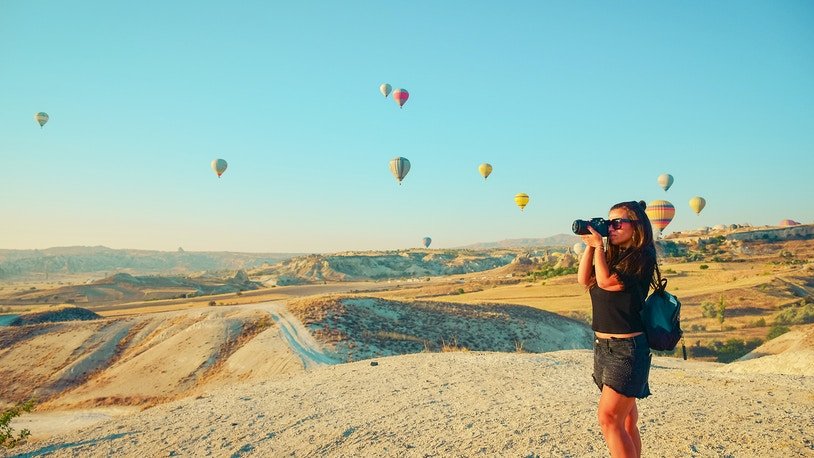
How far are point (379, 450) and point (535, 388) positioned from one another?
5133 mm

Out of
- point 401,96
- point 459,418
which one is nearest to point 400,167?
point 401,96

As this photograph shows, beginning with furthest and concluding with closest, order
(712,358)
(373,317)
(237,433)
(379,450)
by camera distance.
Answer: (373,317) < (712,358) < (237,433) < (379,450)

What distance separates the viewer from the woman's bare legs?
4.91m

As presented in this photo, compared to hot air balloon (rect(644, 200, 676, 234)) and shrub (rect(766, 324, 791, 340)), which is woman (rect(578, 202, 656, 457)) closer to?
shrub (rect(766, 324, 791, 340))

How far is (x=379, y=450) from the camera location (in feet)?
Result: 26.5

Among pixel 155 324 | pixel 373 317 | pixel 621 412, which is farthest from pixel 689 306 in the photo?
pixel 621 412

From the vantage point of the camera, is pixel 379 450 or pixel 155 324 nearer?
pixel 379 450

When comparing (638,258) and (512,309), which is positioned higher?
(638,258)

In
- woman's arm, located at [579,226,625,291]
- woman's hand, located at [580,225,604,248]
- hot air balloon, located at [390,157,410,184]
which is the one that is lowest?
woman's arm, located at [579,226,625,291]

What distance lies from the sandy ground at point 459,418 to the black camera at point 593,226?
3.81 meters

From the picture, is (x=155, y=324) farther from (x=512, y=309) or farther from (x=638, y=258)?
(x=638, y=258)

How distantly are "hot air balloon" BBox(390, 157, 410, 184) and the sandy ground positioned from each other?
1838 inches

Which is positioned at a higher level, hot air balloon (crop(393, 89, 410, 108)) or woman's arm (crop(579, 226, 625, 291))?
hot air balloon (crop(393, 89, 410, 108))

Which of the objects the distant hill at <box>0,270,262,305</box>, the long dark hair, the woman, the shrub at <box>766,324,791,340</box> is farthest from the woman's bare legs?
the distant hill at <box>0,270,262,305</box>
